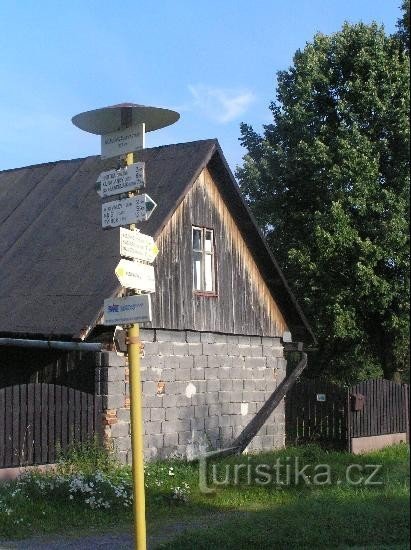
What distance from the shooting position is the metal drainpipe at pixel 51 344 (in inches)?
541

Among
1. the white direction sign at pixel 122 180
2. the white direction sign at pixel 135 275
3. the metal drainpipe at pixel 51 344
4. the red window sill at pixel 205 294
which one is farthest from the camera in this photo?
the red window sill at pixel 205 294

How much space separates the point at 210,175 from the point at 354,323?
9.90 m

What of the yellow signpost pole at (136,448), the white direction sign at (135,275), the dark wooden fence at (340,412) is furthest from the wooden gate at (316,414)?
the yellow signpost pole at (136,448)

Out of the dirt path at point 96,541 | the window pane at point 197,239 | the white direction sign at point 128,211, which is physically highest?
the window pane at point 197,239

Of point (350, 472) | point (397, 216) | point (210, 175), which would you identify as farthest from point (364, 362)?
point (350, 472)

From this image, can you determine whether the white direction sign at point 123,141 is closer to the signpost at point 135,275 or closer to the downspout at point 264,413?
the signpost at point 135,275

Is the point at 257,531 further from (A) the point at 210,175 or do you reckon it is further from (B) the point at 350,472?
(A) the point at 210,175

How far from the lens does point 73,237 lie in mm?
16125

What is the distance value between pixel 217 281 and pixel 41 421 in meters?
5.48

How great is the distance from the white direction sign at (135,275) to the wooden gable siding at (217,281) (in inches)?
282

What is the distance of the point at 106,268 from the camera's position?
14578 millimetres

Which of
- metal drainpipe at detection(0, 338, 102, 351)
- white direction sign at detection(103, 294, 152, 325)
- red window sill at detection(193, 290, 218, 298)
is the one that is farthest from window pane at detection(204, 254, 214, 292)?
white direction sign at detection(103, 294, 152, 325)

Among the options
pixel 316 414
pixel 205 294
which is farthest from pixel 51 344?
→ pixel 316 414

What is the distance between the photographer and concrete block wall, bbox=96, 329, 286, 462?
1423 cm
